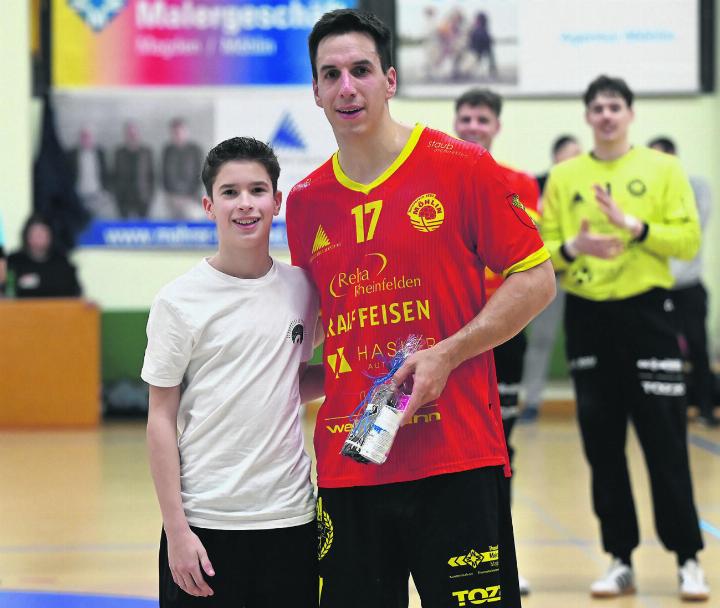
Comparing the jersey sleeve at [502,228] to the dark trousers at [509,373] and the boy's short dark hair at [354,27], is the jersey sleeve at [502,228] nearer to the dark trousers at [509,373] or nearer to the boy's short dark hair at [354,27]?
the boy's short dark hair at [354,27]

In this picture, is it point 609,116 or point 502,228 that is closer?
point 502,228

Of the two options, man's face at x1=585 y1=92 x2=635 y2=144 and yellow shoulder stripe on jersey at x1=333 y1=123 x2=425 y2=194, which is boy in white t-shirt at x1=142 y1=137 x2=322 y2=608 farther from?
man's face at x1=585 y1=92 x2=635 y2=144

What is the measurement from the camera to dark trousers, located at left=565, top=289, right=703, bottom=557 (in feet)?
15.8

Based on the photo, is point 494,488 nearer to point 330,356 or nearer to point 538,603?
point 330,356

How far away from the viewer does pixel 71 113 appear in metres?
10.8

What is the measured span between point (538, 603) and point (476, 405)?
240 cm

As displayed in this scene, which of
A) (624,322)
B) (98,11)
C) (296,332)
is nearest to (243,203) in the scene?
(296,332)

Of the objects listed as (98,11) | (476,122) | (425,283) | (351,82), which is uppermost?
(98,11)

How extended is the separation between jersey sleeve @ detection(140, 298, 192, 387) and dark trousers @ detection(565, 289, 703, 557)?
8.38ft

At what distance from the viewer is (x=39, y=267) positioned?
10086 millimetres

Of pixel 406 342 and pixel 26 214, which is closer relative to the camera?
pixel 406 342

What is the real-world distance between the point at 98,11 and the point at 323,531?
29.4ft

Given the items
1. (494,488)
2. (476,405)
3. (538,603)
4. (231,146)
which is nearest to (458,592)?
(494,488)

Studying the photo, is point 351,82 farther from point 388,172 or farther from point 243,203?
point 243,203
